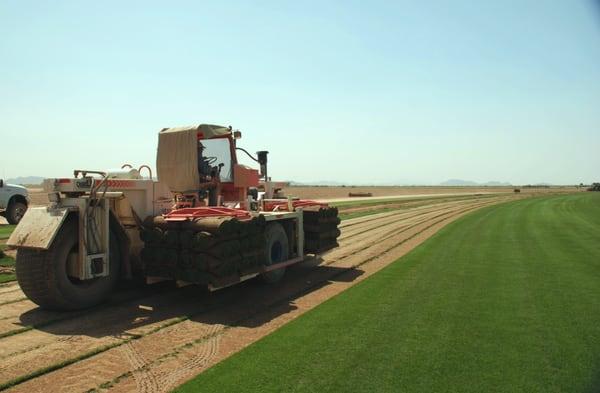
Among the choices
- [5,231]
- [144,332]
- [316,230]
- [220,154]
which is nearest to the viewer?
[144,332]

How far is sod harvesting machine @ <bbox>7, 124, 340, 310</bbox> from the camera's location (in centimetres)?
670

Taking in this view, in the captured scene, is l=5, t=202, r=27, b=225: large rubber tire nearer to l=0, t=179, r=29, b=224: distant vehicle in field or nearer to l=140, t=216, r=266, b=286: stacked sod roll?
l=0, t=179, r=29, b=224: distant vehicle in field

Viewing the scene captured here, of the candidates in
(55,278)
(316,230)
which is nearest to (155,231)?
(55,278)

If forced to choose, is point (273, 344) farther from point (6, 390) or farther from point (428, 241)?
point (428, 241)

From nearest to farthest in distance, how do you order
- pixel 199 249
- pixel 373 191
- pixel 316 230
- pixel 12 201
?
pixel 199 249, pixel 316 230, pixel 12 201, pixel 373 191

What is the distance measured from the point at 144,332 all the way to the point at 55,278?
1648mm

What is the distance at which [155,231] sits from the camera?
7.48m

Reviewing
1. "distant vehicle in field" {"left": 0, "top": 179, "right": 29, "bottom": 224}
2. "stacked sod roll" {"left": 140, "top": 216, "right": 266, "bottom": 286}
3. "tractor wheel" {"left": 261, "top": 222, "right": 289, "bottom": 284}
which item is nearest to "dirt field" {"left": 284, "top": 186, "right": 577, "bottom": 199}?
"distant vehicle in field" {"left": 0, "top": 179, "right": 29, "bottom": 224}

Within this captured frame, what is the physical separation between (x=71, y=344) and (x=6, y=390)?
1.24m

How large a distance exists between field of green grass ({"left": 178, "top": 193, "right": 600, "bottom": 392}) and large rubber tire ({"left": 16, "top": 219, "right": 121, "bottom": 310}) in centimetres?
308

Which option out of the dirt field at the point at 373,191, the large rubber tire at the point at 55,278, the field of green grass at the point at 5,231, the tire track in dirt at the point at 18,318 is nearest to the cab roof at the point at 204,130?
the large rubber tire at the point at 55,278

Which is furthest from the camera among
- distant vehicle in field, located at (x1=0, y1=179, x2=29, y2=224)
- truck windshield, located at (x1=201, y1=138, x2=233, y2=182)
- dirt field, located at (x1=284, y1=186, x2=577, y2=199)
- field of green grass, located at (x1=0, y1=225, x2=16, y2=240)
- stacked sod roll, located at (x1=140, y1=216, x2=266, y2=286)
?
dirt field, located at (x1=284, y1=186, x2=577, y2=199)

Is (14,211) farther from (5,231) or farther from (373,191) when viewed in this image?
(373,191)

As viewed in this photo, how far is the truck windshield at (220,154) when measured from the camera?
31.3ft
